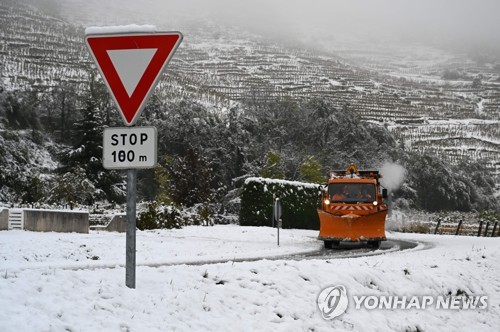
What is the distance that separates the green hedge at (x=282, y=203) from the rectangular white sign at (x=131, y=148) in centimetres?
2621

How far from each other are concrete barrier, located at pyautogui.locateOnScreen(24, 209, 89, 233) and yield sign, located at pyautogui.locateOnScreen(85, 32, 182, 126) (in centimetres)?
1823

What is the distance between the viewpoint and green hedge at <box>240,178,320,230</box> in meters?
32.4

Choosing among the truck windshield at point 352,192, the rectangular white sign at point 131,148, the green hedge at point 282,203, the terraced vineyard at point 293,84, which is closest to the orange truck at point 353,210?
the truck windshield at point 352,192

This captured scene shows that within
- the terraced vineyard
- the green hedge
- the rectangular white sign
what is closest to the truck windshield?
the green hedge

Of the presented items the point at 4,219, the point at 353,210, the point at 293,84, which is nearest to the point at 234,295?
the point at 353,210

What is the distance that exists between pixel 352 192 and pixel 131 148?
1645 cm

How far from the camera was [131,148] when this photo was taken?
6273mm

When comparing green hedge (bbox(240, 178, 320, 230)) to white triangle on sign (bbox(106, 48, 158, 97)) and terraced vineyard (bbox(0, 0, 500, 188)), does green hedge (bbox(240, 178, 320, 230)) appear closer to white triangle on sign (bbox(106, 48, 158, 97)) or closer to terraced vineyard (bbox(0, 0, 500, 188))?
white triangle on sign (bbox(106, 48, 158, 97))

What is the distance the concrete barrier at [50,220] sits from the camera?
23344 millimetres

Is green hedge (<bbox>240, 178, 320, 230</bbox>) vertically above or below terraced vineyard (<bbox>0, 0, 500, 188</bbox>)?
below

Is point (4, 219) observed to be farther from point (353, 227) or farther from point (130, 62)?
point (130, 62)

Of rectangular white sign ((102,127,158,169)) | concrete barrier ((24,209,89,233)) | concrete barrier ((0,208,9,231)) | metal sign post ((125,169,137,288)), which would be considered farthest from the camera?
concrete barrier ((24,209,89,233))

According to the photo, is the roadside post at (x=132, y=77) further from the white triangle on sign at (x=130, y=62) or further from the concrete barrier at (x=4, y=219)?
the concrete barrier at (x=4, y=219)

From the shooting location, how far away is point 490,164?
116375mm
